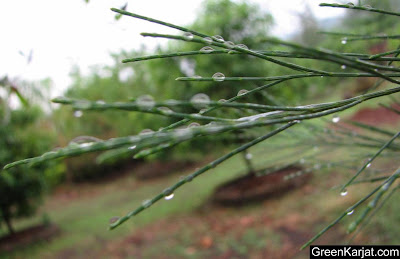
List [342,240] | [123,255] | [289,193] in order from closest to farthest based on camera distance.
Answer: [342,240] < [123,255] < [289,193]

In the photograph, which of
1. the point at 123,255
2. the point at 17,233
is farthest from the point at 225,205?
the point at 17,233

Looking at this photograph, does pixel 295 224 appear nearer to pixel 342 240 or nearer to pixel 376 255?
pixel 342 240

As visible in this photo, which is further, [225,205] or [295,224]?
[225,205]

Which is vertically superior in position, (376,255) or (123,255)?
(376,255)

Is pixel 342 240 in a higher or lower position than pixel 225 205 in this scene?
higher

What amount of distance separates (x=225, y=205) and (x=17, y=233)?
16.0 feet

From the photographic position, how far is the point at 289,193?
5949 millimetres

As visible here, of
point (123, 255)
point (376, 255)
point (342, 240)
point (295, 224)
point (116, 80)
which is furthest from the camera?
point (116, 80)

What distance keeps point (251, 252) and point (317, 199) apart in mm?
1757

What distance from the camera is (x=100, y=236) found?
6043 millimetres

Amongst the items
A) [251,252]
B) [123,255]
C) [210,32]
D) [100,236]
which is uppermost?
[210,32]

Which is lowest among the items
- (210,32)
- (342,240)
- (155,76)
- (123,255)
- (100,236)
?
(100,236)

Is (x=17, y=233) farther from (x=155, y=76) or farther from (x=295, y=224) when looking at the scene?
(x=295, y=224)

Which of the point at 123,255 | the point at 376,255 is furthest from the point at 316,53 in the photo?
the point at 123,255
